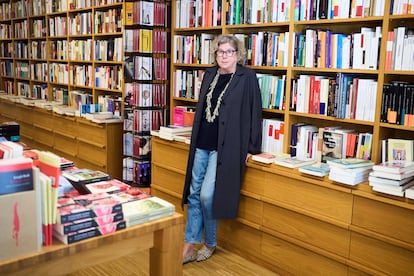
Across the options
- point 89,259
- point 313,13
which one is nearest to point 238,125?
point 313,13

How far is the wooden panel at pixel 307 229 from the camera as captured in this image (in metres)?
2.56

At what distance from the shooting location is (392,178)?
2.27 m

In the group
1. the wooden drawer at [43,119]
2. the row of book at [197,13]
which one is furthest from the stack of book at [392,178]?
the wooden drawer at [43,119]

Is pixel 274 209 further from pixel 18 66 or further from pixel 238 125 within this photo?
pixel 18 66

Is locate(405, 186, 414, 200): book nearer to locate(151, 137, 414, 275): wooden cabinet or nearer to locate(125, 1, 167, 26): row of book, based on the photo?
locate(151, 137, 414, 275): wooden cabinet

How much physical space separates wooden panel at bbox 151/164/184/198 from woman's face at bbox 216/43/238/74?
104cm

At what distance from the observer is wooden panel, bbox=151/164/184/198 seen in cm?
367

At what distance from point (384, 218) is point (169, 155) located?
1901mm

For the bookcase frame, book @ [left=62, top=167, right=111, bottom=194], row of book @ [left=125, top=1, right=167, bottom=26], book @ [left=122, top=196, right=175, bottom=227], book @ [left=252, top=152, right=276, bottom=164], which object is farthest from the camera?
row of book @ [left=125, top=1, right=167, bottom=26]

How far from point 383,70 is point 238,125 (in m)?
0.98

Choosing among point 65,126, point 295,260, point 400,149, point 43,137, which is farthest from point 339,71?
point 43,137

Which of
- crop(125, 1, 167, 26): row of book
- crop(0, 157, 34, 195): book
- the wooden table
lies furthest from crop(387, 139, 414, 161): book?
crop(125, 1, 167, 26): row of book

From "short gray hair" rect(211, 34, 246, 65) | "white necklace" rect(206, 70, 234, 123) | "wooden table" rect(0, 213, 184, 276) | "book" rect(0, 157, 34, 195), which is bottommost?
"wooden table" rect(0, 213, 184, 276)

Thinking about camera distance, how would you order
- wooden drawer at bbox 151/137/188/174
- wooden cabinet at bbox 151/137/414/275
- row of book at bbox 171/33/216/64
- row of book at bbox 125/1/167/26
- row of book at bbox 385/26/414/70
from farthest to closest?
row of book at bbox 125/1/167/26 < row of book at bbox 171/33/216/64 < wooden drawer at bbox 151/137/188/174 < row of book at bbox 385/26/414/70 < wooden cabinet at bbox 151/137/414/275
